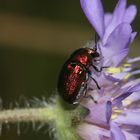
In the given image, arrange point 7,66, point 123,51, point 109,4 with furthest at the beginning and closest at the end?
point 109,4
point 7,66
point 123,51

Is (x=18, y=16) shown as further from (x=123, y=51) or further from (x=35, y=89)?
(x=123, y=51)

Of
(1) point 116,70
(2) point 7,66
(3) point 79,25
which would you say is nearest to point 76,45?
(3) point 79,25

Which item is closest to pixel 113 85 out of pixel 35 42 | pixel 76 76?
pixel 76 76

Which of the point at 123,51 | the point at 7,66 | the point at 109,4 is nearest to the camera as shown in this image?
the point at 123,51

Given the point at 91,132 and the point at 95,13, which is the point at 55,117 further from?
the point at 95,13

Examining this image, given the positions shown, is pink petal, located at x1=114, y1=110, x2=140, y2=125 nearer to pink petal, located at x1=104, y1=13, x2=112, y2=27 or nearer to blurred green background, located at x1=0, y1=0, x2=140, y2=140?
pink petal, located at x1=104, y1=13, x2=112, y2=27

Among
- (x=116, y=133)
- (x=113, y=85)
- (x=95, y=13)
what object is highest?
(x=95, y=13)

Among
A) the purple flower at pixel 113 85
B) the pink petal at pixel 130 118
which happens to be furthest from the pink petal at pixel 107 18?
the pink petal at pixel 130 118
